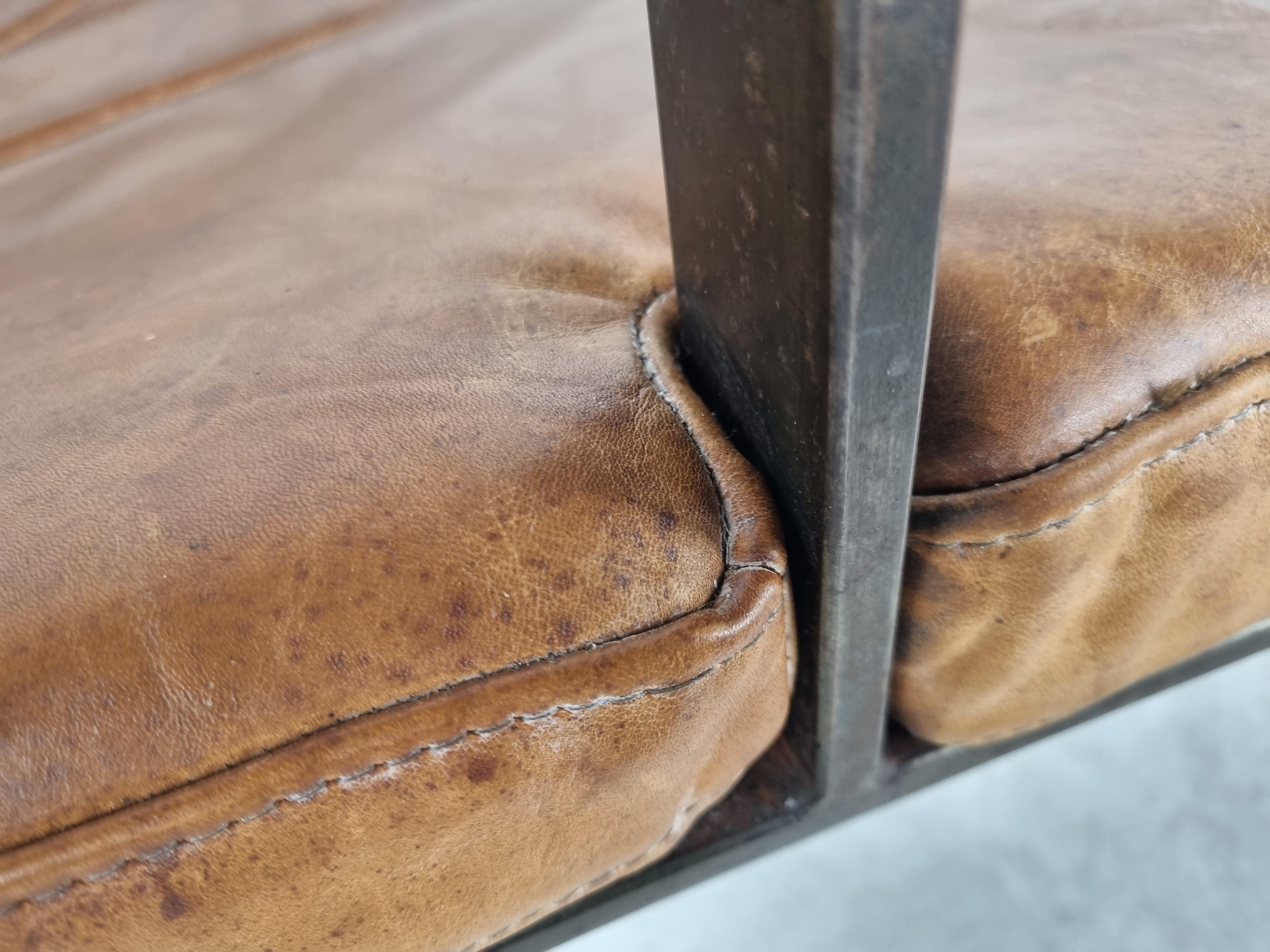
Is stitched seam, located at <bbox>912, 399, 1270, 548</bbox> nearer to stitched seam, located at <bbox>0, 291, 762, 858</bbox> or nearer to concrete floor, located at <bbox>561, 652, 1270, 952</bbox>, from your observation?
stitched seam, located at <bbox>0, 291, 762, 858</bbox>

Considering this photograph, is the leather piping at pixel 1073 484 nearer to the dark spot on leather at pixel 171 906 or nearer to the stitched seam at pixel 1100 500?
the stitched seam at pixel 1100 500

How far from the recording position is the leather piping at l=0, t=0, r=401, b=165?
0.60 meters

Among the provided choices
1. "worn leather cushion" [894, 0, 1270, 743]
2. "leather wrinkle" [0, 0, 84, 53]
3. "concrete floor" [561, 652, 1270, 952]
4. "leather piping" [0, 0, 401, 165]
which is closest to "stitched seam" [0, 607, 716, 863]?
"worn leather cushion" [894, 0, 1270, 743]

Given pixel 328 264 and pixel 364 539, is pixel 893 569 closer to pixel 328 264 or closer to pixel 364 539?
pixel 364 539

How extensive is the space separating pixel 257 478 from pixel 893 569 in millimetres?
208

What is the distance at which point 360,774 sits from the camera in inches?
10.5

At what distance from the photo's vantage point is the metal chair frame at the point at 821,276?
7.8 inches

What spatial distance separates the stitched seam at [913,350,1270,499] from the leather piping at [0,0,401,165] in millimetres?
534

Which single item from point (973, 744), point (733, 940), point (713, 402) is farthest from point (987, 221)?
point (733, 940)

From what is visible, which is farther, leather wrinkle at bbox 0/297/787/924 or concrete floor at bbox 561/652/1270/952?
concrete floor at bbox 561/652/1270/952

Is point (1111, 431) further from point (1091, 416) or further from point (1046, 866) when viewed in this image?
point (1046, 866)

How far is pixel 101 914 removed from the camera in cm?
26

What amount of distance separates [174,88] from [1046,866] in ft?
2.50

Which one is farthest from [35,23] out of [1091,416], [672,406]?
[1091,416]
